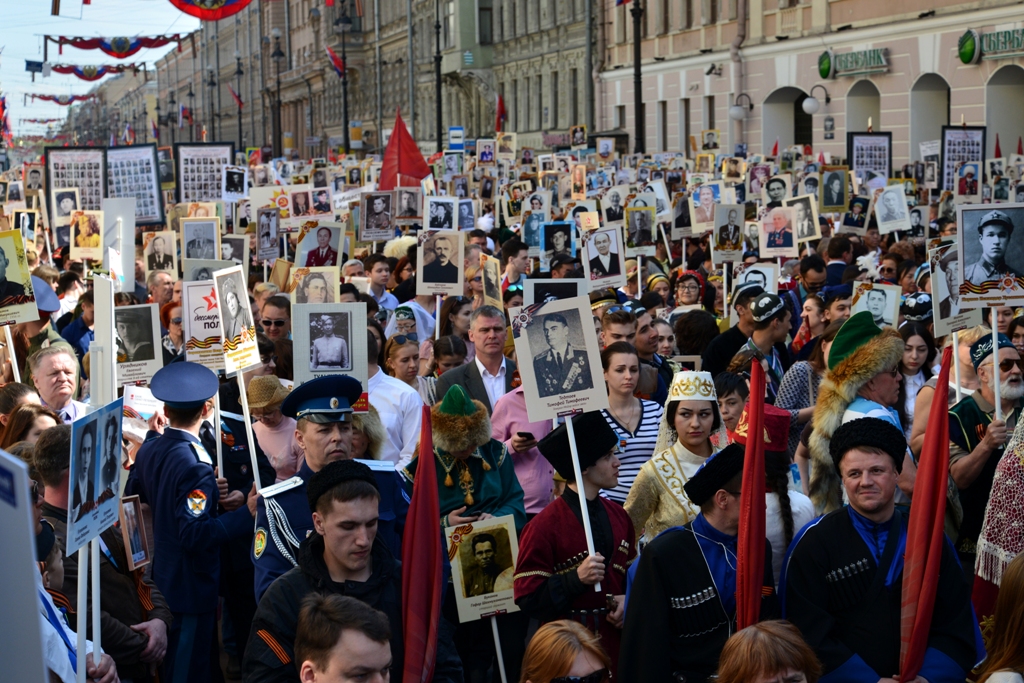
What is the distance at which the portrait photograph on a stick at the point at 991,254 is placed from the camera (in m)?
6.14

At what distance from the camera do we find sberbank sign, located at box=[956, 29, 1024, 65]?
89.4 ft

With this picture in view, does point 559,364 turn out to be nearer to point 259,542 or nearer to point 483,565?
point 483,565

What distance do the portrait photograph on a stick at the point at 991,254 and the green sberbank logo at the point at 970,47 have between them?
24209 mm

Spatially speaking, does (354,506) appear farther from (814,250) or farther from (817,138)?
(817,138)

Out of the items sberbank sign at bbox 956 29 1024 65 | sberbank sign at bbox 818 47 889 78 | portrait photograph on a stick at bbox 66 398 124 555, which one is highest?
sberbank sign at bbox 818 47 889 78

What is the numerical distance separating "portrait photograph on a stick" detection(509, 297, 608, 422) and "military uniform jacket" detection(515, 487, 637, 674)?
1.90ft

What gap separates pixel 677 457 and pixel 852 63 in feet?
101

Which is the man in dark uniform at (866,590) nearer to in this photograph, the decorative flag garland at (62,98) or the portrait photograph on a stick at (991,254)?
the portrait photograph on a stick at (991,254)

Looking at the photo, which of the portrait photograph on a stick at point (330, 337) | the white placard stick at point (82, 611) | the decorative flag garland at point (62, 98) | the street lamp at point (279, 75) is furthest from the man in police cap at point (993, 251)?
the decorative flag garland at point (62, 98)

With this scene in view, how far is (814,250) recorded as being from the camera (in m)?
14.1

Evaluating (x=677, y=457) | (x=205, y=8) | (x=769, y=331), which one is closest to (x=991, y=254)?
(x=769, y=331)

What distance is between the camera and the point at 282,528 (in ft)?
14.7

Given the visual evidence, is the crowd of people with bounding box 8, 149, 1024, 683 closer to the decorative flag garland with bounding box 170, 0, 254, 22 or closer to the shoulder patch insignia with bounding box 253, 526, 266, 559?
the shoulder patch insignia with bounding box 253, 526, 266, 559

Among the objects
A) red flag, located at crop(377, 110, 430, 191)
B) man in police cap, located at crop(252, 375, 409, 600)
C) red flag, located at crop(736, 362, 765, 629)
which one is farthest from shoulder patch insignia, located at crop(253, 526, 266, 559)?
red flag, located at crop(377, 110, 430, 191)
